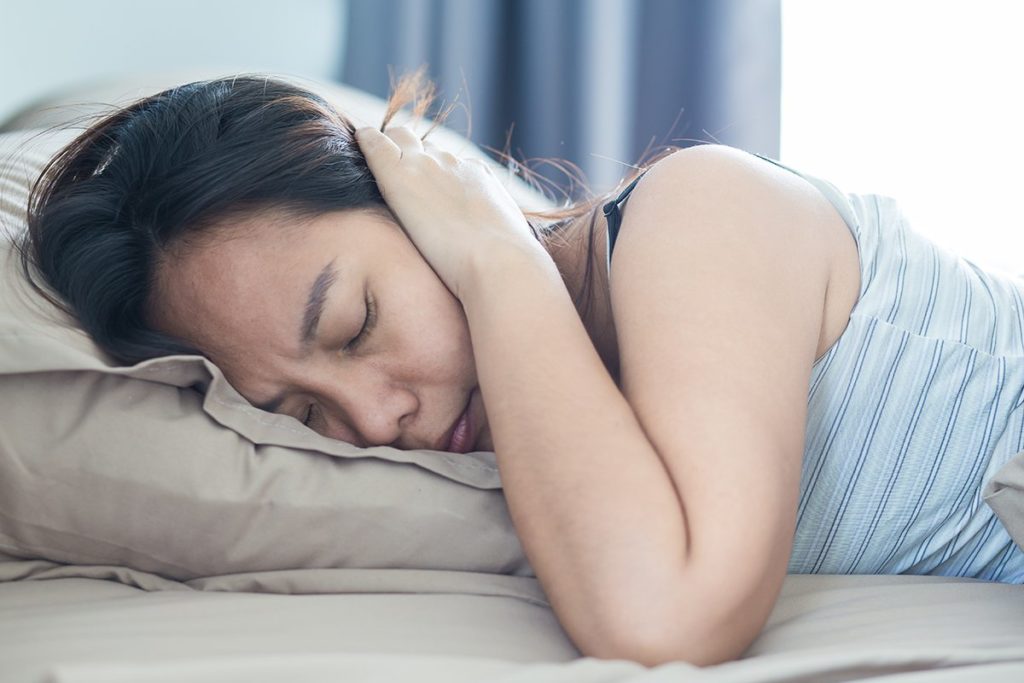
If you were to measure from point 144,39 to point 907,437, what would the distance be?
1514 millimetres

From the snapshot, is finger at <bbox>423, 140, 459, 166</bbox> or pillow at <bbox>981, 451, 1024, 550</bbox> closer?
pillow at <bbox>981, 451, 1024, 550</bbox>

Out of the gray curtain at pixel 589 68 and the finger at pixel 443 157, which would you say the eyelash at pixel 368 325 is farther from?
the gray curtain at pixel 589 68

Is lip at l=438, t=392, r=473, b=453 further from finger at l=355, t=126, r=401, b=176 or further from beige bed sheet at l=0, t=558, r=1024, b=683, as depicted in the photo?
finger at l=355, t=126, r=401, b=176

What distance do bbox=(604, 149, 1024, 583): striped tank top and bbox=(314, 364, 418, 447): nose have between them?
1.21ft

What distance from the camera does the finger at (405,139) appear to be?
1.08m

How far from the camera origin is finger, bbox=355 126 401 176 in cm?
103

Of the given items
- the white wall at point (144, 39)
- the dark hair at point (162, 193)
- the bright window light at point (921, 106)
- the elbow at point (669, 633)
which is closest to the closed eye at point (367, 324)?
the dark hair at point (162, 193)

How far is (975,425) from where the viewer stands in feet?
3.07

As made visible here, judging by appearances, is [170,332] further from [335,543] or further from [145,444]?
[335,543]

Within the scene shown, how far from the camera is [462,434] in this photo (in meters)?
0.98

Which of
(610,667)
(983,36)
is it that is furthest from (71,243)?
(983,36)

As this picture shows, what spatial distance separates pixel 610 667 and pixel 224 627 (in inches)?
10.5

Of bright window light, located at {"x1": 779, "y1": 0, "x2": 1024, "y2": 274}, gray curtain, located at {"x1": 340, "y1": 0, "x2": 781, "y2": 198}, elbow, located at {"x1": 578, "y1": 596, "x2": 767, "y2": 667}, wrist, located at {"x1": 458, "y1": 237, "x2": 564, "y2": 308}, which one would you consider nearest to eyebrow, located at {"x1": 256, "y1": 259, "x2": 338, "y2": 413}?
wrist, located at {"x1": 458, "y1": 237, "x2": 564, "y2": 308}

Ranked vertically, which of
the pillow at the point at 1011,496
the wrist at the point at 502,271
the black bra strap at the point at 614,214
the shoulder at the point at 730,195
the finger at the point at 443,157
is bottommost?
the pillow at the point at 1011,496
